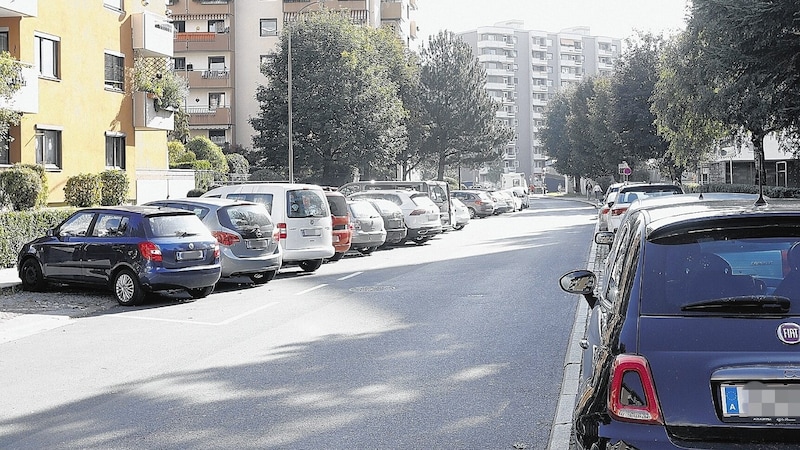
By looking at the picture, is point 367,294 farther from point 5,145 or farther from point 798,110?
point 5,145

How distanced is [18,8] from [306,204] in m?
12.3

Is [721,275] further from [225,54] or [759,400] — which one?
[225,54]

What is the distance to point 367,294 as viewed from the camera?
15977 millimetres

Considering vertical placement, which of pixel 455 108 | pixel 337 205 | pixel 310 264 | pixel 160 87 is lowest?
pixel 310 264

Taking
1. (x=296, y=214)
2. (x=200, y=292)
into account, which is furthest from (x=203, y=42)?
(x=200, y=292)

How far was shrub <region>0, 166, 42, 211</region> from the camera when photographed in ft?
78.9

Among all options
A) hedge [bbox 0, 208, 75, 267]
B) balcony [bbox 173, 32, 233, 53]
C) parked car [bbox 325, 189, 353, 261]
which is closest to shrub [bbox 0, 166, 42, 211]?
hedge [bbox 0, 208, 75, 267]

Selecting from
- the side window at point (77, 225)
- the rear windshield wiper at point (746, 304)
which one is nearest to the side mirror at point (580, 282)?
the rear windshield wiper at point (746, 304)

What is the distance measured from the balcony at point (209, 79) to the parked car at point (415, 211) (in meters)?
37.6

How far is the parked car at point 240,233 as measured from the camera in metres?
17.0

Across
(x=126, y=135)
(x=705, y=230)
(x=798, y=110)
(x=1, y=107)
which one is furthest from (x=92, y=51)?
(x=705, y=230)

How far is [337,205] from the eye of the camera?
22.4 m

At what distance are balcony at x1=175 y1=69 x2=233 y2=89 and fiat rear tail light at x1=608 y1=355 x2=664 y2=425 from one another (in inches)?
2501

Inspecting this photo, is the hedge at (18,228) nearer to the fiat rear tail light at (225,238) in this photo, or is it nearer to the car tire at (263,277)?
the car tire at (263,277)
